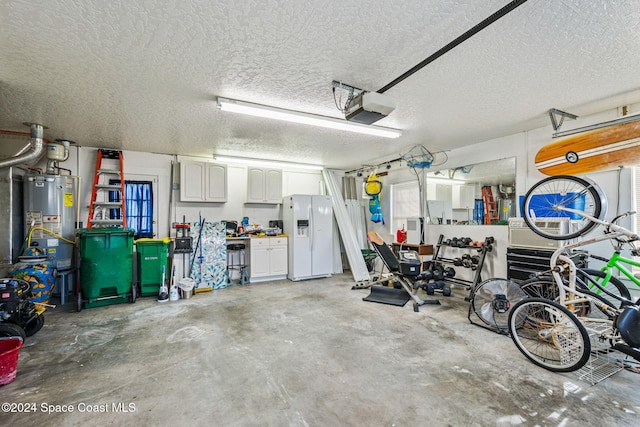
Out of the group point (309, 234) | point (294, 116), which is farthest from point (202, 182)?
point (294, 116)

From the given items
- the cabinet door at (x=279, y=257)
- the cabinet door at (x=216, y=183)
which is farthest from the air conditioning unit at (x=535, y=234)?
the cabinet door at (x=216, y=183)

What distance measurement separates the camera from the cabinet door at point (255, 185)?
6.22 metres

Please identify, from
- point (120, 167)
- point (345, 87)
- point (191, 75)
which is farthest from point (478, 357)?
point (120, 167)

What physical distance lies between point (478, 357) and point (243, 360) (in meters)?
2.25

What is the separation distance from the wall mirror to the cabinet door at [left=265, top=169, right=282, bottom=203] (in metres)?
3.28

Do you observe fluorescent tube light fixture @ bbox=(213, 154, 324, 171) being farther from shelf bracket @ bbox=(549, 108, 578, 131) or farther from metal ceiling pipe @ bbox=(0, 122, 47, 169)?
shelf bracket @ bbox=(549, 108, 578, 131)

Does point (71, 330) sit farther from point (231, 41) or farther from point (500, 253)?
point (500, 253)

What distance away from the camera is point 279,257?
6109 mm

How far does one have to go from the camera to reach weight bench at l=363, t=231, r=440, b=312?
429 cm

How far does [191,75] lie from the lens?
266 centimetres

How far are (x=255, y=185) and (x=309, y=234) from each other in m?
1.64

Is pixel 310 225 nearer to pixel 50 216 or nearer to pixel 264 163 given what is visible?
pixel 264 163

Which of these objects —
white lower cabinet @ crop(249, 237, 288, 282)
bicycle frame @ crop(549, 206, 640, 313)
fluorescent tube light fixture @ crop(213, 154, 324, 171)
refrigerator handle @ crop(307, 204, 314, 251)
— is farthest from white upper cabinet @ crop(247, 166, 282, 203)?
bicycle frame @ crop(549, 206, 640, 313)

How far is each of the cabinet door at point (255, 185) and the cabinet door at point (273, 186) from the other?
3.7 inches
